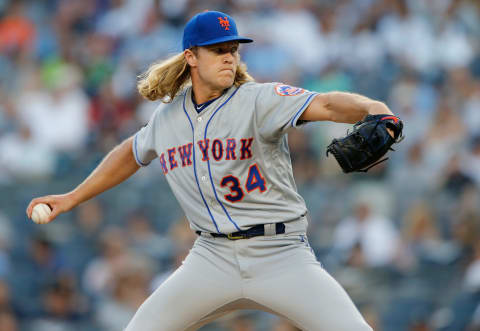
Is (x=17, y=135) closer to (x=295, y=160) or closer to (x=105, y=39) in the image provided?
(x=105, y=39)

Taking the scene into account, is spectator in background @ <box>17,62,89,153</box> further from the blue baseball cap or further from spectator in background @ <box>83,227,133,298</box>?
the blue baseball cap

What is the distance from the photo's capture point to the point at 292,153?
8141 mm

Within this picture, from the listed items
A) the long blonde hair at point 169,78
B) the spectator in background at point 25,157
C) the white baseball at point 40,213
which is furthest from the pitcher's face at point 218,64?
the spectator in background at point 25,157

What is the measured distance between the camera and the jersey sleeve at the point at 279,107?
3615mm

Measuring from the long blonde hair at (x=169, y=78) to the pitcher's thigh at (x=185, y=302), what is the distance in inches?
37.7

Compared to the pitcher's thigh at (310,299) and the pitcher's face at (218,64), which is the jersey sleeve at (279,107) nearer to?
the pitcher's face at (218,64)

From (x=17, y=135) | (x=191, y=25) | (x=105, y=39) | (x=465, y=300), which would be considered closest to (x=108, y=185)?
(x=191, y=25)

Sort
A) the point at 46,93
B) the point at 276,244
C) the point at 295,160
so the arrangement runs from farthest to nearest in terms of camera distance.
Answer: the point at 46,93 → the point at 295,160 → the point at 276,244

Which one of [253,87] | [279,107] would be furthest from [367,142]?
[253,87]

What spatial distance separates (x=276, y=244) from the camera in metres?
3.77

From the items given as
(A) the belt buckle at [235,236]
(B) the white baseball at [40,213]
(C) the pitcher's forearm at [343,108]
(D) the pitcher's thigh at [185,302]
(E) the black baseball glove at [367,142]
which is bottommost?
(D) the pitcher's thigh at [185,302]

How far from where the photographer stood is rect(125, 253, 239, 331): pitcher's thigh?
3.72 m

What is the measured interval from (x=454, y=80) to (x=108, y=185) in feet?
17.9

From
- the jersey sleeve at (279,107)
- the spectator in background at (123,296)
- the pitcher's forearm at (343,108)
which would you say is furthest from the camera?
the spectator in background at (123,296)
